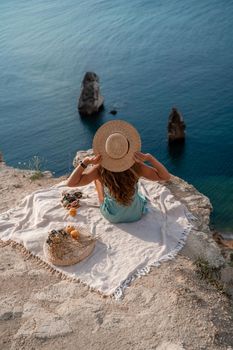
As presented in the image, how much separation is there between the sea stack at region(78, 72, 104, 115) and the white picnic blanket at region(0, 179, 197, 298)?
90.7ft

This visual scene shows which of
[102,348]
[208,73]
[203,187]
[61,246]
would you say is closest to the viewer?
[102,348]

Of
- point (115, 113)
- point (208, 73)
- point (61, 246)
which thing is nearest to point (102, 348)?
point (61, 246)

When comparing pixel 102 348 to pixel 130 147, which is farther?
pixel 130 147

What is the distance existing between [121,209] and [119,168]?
4.42ft

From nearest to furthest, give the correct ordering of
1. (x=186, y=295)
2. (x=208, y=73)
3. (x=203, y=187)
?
(x=186, y=295) → (x=203, y=187) → (x=208, y=73)

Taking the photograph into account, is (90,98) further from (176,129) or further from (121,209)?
(121,209)

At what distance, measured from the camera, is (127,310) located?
962 centimetres

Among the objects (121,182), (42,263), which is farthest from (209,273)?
(42,263)

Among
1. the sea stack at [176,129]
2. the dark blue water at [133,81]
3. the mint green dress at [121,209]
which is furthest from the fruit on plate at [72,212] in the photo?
the sea stack at [176,129]

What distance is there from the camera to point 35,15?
75562 millimetres

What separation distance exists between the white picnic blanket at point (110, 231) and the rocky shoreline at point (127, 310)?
341mm

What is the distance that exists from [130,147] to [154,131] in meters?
27.5

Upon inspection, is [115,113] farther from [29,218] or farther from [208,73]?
[29,218]

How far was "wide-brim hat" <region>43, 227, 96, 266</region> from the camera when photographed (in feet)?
36.4
